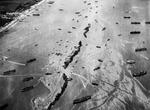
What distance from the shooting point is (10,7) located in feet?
29.6

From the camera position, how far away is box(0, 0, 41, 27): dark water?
7929 millimetres

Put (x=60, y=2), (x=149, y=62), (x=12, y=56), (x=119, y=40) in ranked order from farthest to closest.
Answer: (x=60, y=2) → (x=119, y=40) → (x=12, y=56) → (x=149, y=62)

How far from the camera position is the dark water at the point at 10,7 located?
26.0 ft

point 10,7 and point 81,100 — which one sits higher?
point 10,7

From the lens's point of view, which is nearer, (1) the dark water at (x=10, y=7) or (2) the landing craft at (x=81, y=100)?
(2) the landing craft at (x=81, y=100)

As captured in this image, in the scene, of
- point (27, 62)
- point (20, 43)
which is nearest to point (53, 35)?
point (20, 43)

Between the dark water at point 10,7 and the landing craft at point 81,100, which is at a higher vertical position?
the dark water at point 10,7

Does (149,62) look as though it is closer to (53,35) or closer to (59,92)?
(59,92)

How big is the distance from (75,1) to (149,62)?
5.88 m

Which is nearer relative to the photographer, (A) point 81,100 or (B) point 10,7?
(A) point 81,100

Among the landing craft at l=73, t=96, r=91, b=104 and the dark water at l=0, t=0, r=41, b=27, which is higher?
the dark water at l=0, t=0, r=41, b=27

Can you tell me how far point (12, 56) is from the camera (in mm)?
5688

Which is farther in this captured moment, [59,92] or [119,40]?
[119,40]

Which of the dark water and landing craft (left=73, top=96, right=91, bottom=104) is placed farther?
the dark water
